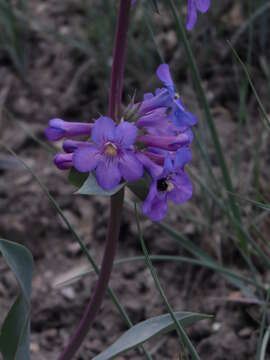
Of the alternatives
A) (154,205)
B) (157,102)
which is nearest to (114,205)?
(154,205)

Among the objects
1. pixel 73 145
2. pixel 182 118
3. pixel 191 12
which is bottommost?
pixel 73 145

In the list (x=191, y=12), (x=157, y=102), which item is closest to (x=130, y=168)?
(x=157, y=102)

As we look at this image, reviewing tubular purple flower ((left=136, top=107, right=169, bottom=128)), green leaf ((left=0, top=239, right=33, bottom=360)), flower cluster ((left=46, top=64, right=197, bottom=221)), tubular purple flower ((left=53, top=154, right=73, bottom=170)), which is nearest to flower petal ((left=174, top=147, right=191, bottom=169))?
flower cluster ((left=46, top=64, right=197, bottom=221))

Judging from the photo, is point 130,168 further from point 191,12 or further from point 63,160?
point 191,12

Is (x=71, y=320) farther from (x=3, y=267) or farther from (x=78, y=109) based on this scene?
(x=78, y=109)

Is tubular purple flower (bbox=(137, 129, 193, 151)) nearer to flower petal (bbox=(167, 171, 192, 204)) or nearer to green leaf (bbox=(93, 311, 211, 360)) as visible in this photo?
flower petal (bbox=(167, 171, 192, 204))

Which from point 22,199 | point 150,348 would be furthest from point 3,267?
point 150,348

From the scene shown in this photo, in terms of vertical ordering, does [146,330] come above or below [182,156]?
below

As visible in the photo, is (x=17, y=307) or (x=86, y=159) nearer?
(x=86, y=159)

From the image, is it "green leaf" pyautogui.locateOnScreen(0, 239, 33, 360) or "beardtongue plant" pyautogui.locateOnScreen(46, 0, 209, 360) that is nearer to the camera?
"beardtongue plant" pyautogui.locateOnScreen(46, 0, 209, 360)
